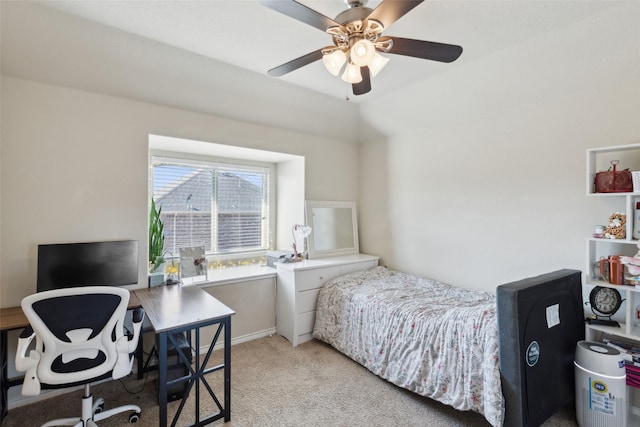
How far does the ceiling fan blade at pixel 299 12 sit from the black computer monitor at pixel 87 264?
82.6 inches

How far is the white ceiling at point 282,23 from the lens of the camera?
182 centimetres

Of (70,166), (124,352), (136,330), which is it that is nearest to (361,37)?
(136,330)

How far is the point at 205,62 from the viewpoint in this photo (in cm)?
248

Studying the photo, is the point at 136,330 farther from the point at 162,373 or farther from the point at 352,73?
the point at 352,73

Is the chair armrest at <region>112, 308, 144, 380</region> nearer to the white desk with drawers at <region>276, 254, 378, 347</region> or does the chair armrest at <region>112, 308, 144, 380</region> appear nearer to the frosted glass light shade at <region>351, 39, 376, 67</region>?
the white desk with drawers at <region>276, 254, 378, 347</region>

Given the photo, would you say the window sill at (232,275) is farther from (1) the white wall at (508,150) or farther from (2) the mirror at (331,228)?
(1) the white wall at (508,150)

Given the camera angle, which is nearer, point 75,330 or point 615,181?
point 75,330

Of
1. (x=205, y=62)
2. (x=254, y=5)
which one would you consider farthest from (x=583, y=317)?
(x=205, y=62)

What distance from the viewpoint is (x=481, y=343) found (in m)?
1.92

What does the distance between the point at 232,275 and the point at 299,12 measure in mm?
2569

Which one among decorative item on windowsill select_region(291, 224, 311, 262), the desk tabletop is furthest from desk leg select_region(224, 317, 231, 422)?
decorative item on windowsill select_region(291, 224, 311, 262)

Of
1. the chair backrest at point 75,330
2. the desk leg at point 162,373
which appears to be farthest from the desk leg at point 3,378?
the desk leg at point 162,373

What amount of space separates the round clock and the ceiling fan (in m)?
1.95

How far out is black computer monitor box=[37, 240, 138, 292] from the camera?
214 centimetres
